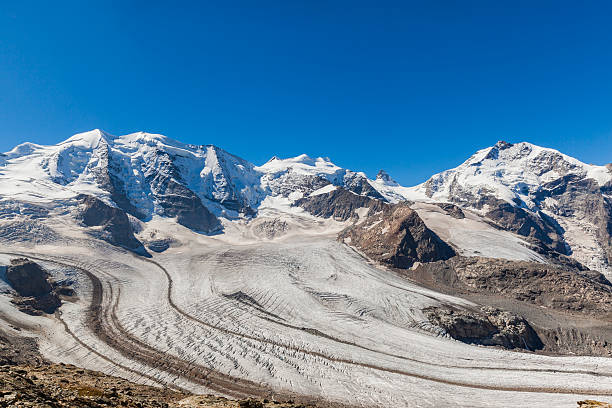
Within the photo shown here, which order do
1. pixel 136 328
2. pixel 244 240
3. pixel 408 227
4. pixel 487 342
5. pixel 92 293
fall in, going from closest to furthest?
pixel 136 328
pixel 487 342
pixel 92 293
pixel 408 227
pixel 244 240

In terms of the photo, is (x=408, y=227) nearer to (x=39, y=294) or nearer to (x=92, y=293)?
(x=92, y=293)

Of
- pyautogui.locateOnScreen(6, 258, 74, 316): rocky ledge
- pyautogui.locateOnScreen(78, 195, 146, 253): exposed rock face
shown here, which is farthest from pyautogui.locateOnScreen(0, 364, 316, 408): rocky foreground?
pyautogui.locateOnScreen(78, 195, 146, 253): exposed rock face

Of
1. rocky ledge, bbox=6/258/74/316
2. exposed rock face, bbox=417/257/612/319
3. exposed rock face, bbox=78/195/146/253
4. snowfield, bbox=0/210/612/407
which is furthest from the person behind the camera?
exposed rock face, bbox=78/195/146/253

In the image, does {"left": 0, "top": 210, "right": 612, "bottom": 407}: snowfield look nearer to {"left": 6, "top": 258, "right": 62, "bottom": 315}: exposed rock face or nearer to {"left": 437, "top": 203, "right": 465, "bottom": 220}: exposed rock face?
{"left": 6, "top": 258, "right": 62, "bottom": 315}: exposed rock face

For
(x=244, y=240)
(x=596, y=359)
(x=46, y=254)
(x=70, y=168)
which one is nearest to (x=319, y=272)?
(x=596, y=359)

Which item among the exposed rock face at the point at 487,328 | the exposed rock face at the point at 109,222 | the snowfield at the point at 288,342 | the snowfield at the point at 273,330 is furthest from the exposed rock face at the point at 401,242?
the exposed rock face at the point at 109,222
